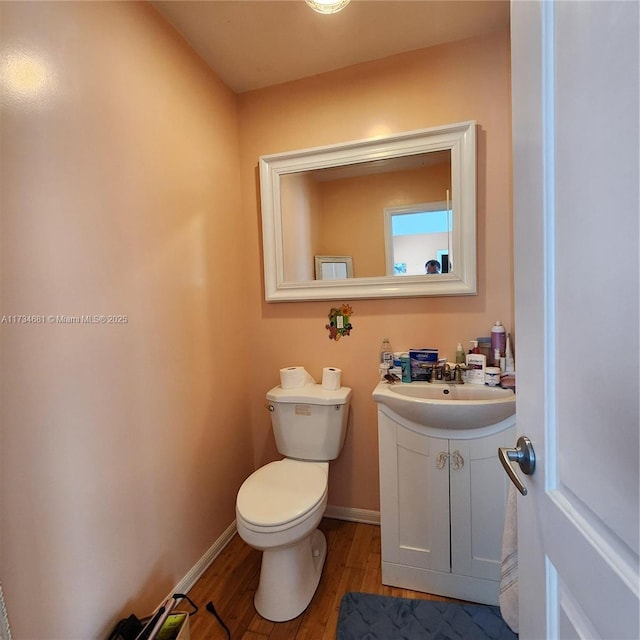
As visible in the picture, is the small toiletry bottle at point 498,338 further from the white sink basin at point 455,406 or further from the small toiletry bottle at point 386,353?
the small toiletry bottle at point 386,353

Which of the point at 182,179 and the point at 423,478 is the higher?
the point at 182,179

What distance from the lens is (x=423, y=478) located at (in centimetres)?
137

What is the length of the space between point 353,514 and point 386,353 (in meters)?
0.95

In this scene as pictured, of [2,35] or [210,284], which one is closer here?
[2,35]

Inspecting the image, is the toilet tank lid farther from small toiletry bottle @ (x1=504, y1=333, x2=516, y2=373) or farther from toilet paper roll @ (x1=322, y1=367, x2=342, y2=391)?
small toiletry bottle @ (x1=504, y1=333, x2=516, y2=373)

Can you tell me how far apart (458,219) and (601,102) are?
1.23m

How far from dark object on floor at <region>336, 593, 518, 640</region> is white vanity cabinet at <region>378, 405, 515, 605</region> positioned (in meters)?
0.06

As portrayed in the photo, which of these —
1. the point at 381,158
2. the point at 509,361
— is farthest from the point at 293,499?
the point at 381,158

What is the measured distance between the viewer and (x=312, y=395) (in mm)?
1647

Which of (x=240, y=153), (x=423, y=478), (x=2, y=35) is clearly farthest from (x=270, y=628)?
(x=240, y=153)

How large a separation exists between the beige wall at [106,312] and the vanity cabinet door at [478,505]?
111 cm

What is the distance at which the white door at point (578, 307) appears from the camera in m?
0.37

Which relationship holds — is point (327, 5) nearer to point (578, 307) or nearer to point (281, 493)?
point (578, 307)

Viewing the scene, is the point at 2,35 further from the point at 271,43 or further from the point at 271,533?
the point at 271,533
